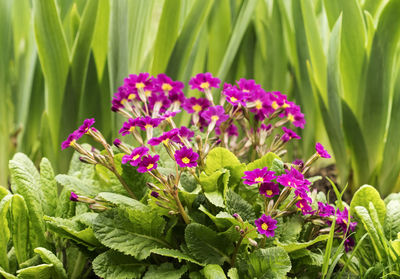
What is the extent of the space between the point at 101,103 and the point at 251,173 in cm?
91

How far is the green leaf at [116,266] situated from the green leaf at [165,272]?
0.05 meters

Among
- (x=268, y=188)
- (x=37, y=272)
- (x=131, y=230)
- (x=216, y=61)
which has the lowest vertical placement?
(x=37, y=272)

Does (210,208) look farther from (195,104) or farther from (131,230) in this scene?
(195,104)

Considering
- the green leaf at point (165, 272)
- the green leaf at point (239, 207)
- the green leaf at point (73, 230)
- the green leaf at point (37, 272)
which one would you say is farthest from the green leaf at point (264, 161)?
the green leaf at point (37, 272)

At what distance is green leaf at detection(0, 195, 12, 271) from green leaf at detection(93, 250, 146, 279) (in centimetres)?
27

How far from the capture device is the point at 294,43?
2.05 m

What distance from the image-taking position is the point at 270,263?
1.09 metres

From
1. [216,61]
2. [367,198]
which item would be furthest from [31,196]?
[216,61]

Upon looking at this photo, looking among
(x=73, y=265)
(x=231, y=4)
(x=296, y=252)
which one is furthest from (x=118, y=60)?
(x=296, y=252)

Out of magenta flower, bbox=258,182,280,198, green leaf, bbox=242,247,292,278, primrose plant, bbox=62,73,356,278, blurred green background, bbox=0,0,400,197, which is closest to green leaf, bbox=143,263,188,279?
primrose plant, bbox=62,73,356,278

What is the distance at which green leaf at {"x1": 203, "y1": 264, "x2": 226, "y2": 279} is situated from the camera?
3.44 ft

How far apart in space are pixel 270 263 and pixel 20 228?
67 cm

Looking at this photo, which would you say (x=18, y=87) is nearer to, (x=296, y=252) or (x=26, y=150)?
(x=26, y=150)

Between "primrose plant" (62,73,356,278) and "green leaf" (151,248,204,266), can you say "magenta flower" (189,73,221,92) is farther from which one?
"green leaf" (151,248,204,266)
